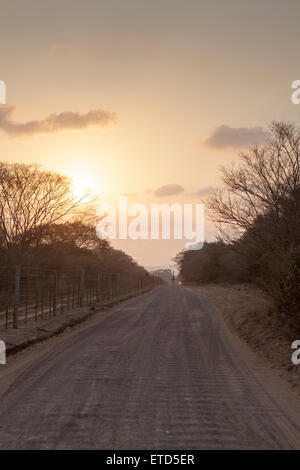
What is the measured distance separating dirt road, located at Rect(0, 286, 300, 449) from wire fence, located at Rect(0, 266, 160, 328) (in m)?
4.69

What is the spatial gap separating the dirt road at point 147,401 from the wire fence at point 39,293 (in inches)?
185

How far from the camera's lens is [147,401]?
7305mm

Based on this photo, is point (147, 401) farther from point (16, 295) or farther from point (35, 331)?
point (16, 295)

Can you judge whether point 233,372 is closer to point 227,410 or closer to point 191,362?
point 191,362

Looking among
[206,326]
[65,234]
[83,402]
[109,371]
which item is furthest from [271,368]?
[65,234]

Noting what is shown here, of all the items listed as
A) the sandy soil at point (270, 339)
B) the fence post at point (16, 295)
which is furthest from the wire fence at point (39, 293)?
the sandy soil at point (270, 339)

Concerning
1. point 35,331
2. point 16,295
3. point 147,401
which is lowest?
point 147,401

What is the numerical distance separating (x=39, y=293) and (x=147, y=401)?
12.7 meters

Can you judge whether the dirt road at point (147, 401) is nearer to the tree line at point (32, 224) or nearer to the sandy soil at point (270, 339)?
the sandy soil at point (270, 339)

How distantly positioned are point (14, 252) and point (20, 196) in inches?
214

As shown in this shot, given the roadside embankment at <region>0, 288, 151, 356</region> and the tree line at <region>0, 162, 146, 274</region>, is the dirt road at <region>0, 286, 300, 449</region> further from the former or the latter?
the tree line at <region>0, 162, 146, 274</region>

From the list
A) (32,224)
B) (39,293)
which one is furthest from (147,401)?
(32,224)

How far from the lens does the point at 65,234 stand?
53.2 m

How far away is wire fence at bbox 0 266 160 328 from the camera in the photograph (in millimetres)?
17016
